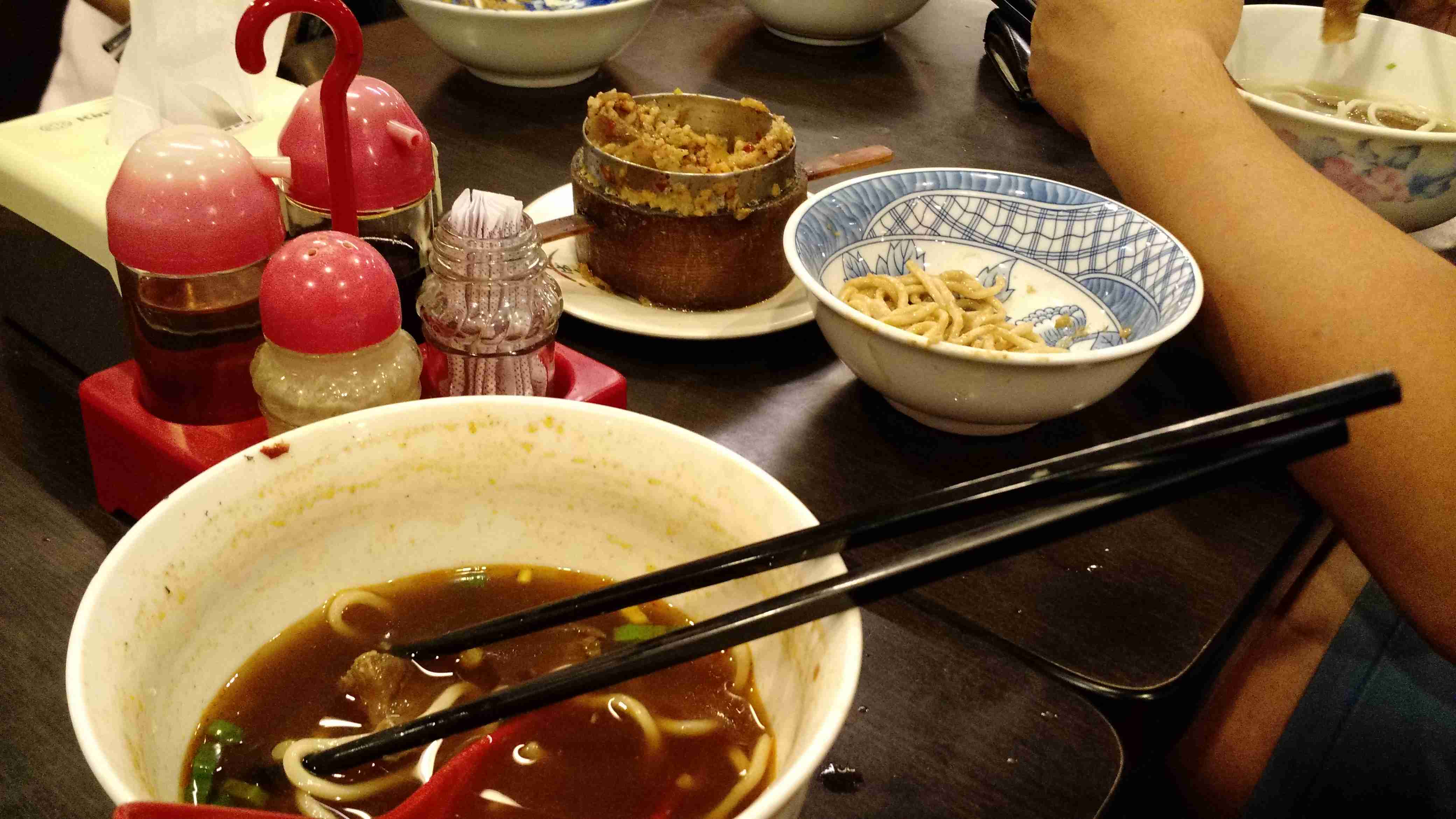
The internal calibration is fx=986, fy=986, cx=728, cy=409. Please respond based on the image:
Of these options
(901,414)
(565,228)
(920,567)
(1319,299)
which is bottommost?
(901,414)

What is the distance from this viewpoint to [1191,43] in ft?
5.14

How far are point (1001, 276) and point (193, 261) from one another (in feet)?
3.31

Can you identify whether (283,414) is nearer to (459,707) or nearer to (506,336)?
(506,336)

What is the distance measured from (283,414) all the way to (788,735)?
537 mm

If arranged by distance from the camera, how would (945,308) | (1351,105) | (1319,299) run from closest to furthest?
(1319,299) → (945,308) → (1351,105)

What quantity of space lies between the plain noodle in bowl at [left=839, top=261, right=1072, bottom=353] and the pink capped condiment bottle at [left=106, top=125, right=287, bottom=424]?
0.67 m

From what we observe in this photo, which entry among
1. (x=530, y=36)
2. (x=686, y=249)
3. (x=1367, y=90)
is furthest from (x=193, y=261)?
(x=1367, y=90)

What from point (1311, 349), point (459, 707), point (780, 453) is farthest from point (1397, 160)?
point (459, 707)

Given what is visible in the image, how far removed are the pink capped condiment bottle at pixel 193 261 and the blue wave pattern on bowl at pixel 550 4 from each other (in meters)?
1.12

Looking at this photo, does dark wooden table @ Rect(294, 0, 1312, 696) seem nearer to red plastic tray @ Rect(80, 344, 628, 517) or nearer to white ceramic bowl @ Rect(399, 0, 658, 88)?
white ceramic bowl @ Rect(399, 0, 658, 88)

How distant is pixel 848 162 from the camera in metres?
1.51

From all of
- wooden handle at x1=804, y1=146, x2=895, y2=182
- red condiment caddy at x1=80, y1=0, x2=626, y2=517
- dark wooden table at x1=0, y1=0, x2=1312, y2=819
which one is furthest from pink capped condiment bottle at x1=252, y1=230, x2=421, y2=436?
wooden handle at x1=804, y1=146, x2=895, y2=182

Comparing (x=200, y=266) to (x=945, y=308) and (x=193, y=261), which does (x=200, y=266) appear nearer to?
(x=193, y=261)

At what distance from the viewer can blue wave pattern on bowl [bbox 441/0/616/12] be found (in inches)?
78.0
